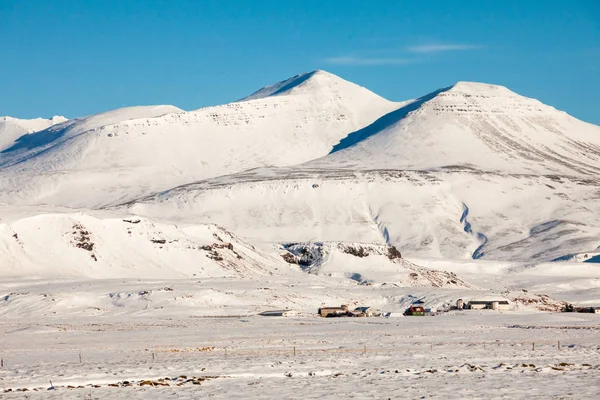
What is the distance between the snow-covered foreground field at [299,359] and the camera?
3472 cm

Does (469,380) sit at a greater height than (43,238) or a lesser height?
lesser

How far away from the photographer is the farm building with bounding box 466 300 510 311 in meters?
90.8

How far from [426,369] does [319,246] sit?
9637 centimetres

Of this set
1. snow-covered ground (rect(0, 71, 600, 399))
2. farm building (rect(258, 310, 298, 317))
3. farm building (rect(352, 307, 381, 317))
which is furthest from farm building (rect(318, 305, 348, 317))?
farm building (rect(258, 310, 298, 317))

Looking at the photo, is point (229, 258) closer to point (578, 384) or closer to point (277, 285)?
point (277, 285)

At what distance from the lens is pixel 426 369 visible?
40.0 metres

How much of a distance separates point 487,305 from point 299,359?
4976 centimetres

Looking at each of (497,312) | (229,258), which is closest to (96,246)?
(229,258)

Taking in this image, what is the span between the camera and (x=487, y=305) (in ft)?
299

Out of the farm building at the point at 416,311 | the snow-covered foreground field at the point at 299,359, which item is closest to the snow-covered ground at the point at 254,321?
the snow-covered foreground field at the point at 299,359

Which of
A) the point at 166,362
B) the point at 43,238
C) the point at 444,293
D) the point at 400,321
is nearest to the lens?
the point at 166,362

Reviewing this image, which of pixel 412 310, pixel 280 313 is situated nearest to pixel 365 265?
pixel 412 310

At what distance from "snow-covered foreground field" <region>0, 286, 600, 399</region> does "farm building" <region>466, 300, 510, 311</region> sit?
17051mm

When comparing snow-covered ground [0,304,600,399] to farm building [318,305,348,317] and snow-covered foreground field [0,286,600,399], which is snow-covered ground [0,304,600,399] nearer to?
snow-covered foreground field [0,286,600,399]
